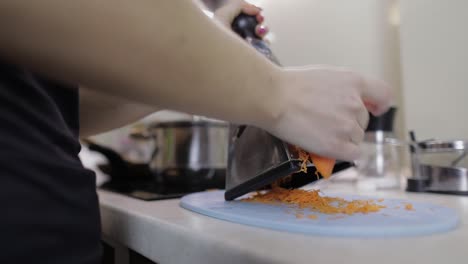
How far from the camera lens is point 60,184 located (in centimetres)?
29

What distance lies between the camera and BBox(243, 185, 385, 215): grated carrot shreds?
41cm

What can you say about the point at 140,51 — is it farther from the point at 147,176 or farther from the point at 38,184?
the point at 147,176

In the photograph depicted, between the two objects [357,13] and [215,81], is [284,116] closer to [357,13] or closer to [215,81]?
[215,81]

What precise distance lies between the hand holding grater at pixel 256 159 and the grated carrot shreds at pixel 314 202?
25mm

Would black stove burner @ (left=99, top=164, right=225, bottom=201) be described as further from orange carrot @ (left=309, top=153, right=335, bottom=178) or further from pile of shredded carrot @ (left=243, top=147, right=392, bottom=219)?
orange carrot @ (left=309, top=153, right=335, bottom=178)

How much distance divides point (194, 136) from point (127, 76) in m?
0.71

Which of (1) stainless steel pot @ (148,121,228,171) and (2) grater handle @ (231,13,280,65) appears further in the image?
(1) stainless steel pot @ (148,121,228,171)

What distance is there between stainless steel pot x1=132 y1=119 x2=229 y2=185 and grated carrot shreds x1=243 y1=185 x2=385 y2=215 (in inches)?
15.7

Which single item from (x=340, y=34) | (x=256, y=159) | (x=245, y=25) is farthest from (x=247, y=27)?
(x=340, y=34)

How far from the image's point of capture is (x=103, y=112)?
60 cm

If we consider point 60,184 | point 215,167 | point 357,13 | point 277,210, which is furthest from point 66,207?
point 357,13

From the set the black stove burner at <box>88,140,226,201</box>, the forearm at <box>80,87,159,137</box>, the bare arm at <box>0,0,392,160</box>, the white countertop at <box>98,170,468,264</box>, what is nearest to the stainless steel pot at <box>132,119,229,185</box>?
the black stove burner at <box>88,140,226,201</box>

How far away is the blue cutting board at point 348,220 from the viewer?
1.05 feet

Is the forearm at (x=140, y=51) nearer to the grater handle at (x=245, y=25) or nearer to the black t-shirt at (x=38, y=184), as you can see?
the black t-shirt at (x=38, y=184)
